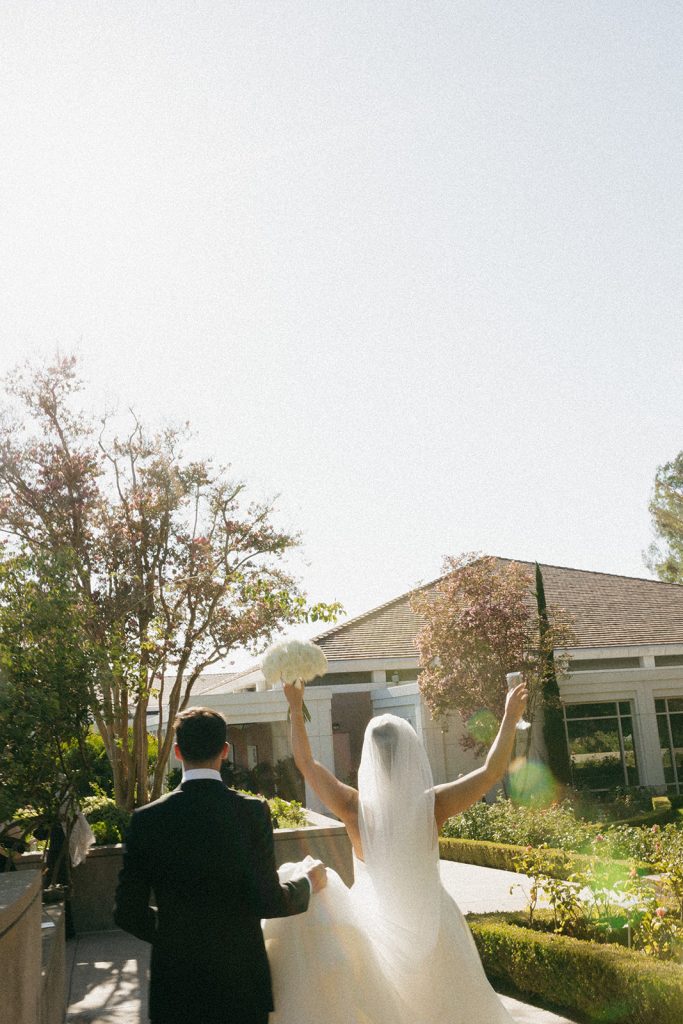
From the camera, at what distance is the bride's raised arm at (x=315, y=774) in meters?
4.31

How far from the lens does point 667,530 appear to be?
165 ft

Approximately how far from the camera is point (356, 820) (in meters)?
4.50

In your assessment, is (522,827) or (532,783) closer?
(522,827)

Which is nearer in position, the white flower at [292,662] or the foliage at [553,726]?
the white flower at [292,662]

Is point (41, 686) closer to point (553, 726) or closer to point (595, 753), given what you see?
point (553, 726)

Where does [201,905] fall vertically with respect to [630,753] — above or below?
above

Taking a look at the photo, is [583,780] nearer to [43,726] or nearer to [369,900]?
[43,726]

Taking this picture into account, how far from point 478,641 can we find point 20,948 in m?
18.3

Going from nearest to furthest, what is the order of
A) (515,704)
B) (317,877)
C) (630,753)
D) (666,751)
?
(317,877) < (515,704) < (630,753) < (666,751)

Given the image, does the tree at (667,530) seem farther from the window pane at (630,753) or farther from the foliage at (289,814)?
the foliage at (289,814)

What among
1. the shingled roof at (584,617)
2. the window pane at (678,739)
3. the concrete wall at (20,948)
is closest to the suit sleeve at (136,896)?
the concrete wall at (20,948)

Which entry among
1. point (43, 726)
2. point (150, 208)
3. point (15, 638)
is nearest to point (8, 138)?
point (150, 208)

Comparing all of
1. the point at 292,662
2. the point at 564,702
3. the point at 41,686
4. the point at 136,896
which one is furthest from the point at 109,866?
the point at 564,702

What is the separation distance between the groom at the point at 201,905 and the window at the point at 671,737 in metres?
24.4
